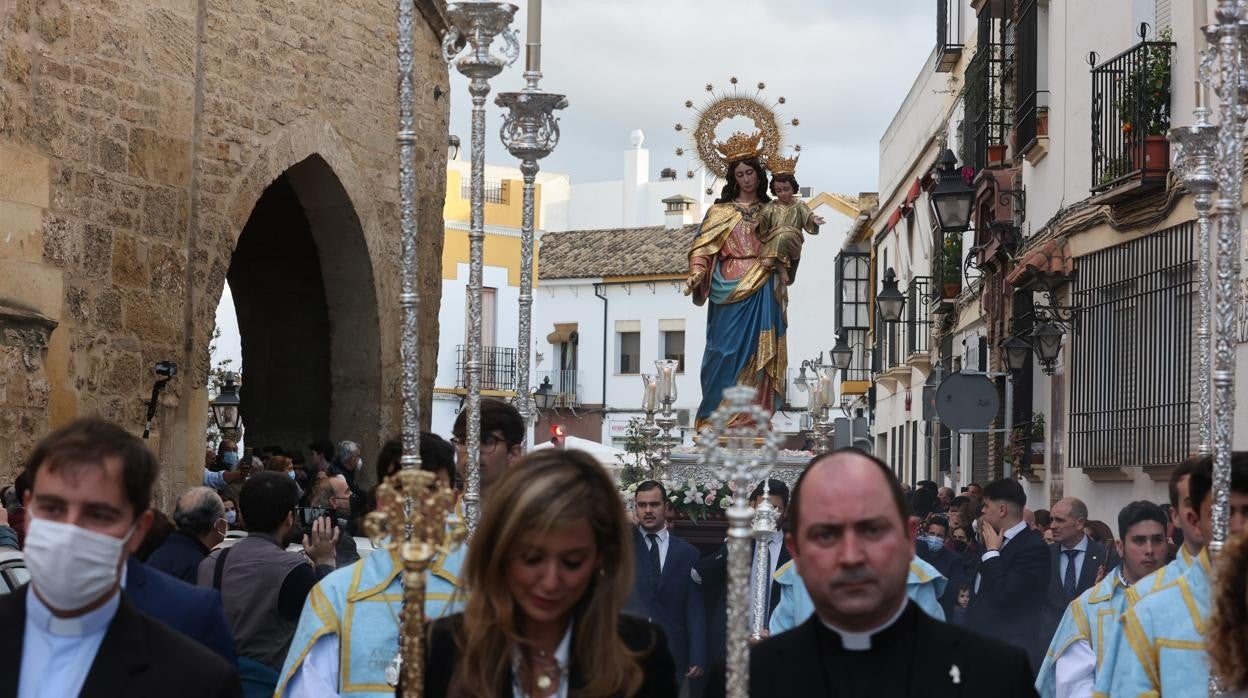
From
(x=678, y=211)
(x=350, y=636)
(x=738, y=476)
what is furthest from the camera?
(x=678, y=211)

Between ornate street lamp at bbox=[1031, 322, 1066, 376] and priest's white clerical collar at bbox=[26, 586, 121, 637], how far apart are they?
13972mm

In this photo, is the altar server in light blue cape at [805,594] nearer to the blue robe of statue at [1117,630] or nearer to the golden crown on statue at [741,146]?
the blue robe of statue at [1117,630]

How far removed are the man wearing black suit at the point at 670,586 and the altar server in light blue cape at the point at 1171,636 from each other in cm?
458

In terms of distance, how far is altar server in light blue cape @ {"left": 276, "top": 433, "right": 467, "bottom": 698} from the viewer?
4.82 metres

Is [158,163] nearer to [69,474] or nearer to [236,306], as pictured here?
[236,306]

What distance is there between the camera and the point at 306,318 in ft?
55.0

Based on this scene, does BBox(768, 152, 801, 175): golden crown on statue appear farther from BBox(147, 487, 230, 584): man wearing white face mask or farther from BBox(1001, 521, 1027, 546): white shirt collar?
BBox(147, 487, 230, 584): man wearing white face mask

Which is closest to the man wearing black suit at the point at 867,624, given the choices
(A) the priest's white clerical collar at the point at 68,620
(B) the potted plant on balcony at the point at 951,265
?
(A) the priest's white clerical collar at the point at 68,620

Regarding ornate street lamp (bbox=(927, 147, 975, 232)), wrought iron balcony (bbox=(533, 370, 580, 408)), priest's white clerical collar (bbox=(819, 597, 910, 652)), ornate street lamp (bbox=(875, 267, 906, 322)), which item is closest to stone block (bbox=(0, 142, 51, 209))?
ornate street lamp (bbox=(927, 147, 975, 232))

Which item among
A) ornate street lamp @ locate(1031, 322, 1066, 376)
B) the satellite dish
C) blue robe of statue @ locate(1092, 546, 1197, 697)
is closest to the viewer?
blue robe of statue @ locate(1092, 546, 1197, 697)

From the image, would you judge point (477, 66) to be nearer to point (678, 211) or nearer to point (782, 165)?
point (782, 165)

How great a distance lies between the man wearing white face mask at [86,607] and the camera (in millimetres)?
3334

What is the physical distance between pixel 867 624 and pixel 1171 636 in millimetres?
1475

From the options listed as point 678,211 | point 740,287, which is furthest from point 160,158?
point 678,211
